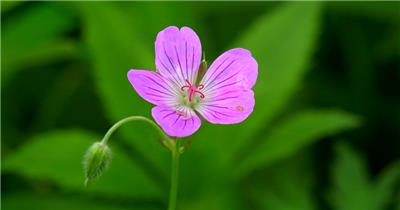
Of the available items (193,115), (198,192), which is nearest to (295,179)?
(198,192)

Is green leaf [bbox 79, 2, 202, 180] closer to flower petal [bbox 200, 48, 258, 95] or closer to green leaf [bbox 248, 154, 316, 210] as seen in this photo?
green leaf [bbox 248, 154, 316, 210]

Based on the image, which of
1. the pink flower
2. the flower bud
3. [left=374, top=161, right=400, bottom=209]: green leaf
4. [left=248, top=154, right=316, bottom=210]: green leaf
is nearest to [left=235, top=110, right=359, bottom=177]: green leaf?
[left=248, top=154, right=316, bottom=210]: green leaf

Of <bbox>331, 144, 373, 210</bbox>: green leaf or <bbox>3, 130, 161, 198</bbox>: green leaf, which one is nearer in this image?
<bbox>3, 130, 161, 198</bbox>: green leaf

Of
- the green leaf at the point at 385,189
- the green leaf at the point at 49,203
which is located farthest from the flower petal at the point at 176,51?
the green leaf at the point at 385,189

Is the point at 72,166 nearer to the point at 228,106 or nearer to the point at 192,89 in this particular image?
the point at 192,89

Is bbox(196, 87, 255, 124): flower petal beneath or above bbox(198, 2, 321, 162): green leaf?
beneath

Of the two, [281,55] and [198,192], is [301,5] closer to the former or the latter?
[281,55]

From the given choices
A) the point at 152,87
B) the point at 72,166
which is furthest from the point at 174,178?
the point at 72,166
